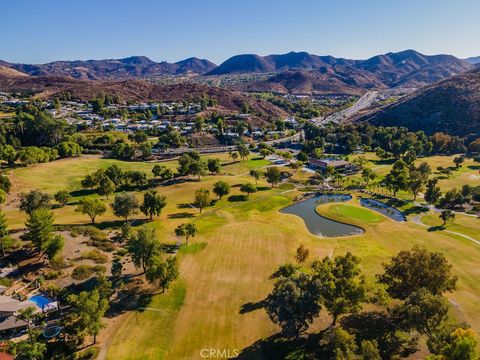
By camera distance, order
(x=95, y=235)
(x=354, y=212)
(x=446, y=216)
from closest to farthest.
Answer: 1. (x=95, y=235)
2. (x=446, y=216)
3. (x=354, y=212)

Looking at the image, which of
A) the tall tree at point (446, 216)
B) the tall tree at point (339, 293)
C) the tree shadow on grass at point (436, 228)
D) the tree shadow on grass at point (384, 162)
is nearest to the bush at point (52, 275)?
the tall tree at point (339, 293)

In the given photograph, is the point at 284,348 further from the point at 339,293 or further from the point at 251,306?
the point at 339,293

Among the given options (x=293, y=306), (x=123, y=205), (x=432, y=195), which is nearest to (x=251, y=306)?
(x=293, y=306)

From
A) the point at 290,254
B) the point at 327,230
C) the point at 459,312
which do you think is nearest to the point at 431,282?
the point at 459,312

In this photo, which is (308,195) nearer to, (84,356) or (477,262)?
(477,262)

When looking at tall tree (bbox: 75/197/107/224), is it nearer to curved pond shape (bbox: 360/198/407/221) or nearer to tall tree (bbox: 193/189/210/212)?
tall tree (bbox: 193/189/210/212)

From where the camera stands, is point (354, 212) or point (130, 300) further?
point (354, 212)

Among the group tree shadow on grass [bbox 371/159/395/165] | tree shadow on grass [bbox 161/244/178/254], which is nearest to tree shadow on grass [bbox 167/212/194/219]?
tree shadow on grass [bbox 161/244/178/254]

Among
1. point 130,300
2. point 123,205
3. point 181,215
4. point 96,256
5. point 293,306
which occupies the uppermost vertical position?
point 123,205
